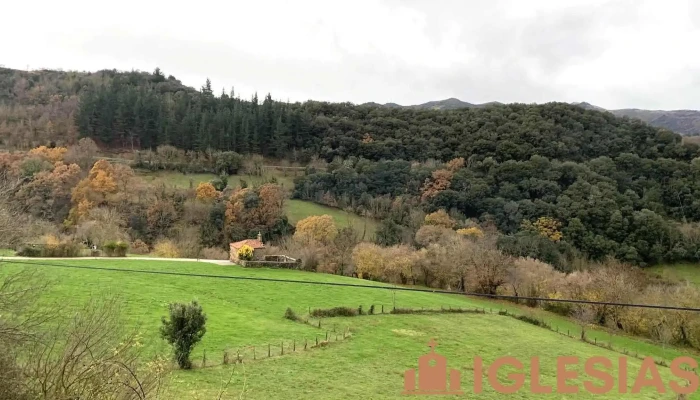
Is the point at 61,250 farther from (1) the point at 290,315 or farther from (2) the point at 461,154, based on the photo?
(2) the point at 461,154

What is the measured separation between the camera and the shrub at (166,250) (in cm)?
4768

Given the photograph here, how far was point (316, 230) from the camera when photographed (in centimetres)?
5531

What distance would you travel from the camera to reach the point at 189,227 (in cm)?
5644

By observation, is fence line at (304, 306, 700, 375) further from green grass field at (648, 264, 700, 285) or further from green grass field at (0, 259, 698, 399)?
green grass field at (648, 264, 700, 285)

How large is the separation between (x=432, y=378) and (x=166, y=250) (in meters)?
36.2

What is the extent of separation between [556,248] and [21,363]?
58.8 m

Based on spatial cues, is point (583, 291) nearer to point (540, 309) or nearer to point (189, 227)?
point (540, 309)

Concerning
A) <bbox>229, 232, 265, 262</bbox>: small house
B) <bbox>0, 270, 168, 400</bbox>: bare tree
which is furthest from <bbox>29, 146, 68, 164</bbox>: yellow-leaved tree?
<bbox>0, 270, 168, 400</bbox>: bare tree

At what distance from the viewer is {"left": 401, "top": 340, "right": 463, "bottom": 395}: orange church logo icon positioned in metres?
18.8

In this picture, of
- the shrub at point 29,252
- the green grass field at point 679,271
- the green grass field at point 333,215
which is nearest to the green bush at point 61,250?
the shrub at point 29,252

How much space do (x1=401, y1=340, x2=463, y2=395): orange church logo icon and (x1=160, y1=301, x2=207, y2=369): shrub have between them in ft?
27.5

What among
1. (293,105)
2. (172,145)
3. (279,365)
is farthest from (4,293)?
(293,105)

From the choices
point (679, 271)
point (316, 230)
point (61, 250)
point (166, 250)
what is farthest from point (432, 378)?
point (679, 271)

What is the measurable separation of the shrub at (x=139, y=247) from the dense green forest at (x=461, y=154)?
2622cm
